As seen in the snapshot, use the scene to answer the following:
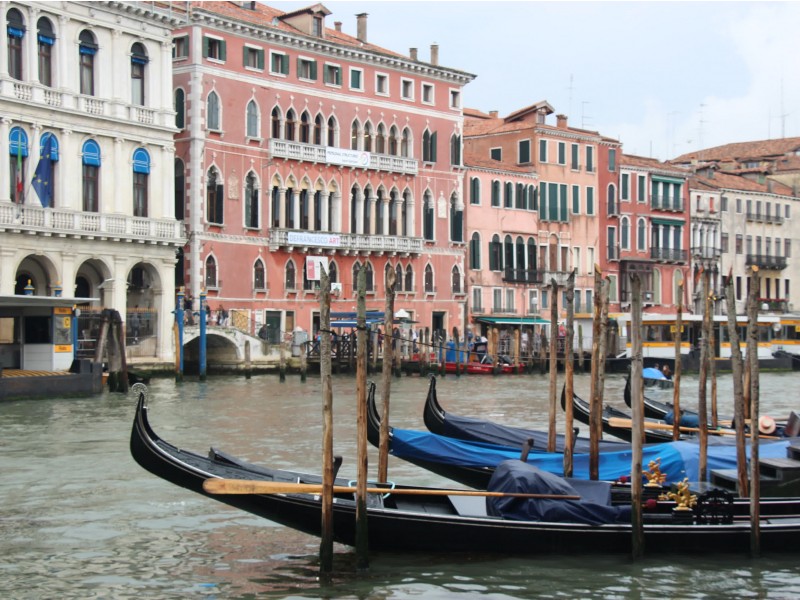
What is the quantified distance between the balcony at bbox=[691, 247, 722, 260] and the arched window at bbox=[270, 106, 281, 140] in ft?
60.1

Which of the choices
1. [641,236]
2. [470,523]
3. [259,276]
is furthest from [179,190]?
[470,523]

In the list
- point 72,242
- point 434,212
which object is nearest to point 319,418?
point 72,242

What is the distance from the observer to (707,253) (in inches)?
1741

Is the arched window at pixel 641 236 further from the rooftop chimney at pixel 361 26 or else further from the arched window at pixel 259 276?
the arched window at pixel 259 276

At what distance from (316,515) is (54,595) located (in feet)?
5.77

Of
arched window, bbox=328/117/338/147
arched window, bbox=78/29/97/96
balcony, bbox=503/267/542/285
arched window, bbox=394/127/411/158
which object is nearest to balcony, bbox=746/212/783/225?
balcony, bbox=503/267/542/285

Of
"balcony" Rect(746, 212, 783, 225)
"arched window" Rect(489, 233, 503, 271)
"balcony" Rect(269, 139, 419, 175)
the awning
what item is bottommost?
the awning

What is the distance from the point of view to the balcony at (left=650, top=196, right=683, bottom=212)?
139 ft

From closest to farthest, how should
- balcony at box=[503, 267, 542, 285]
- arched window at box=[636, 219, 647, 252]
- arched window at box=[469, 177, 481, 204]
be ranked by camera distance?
1. arched window at box=[469, 177, 481, 204]
2. balcony at box=[503, 267, 542, 285]
3. arched window at box=[636, 219, 647, 252]

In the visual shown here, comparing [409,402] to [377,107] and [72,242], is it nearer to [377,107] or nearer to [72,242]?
[72,242]

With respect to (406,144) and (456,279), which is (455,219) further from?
(406,144)

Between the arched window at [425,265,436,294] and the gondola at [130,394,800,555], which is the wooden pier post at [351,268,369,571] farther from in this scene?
the arched window at [425,265,436,294]

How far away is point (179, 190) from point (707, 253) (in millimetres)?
21586

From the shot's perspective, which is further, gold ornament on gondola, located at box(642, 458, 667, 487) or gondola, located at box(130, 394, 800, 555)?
gold ornament on gondola, located at box(642, 458, 667, 487)
